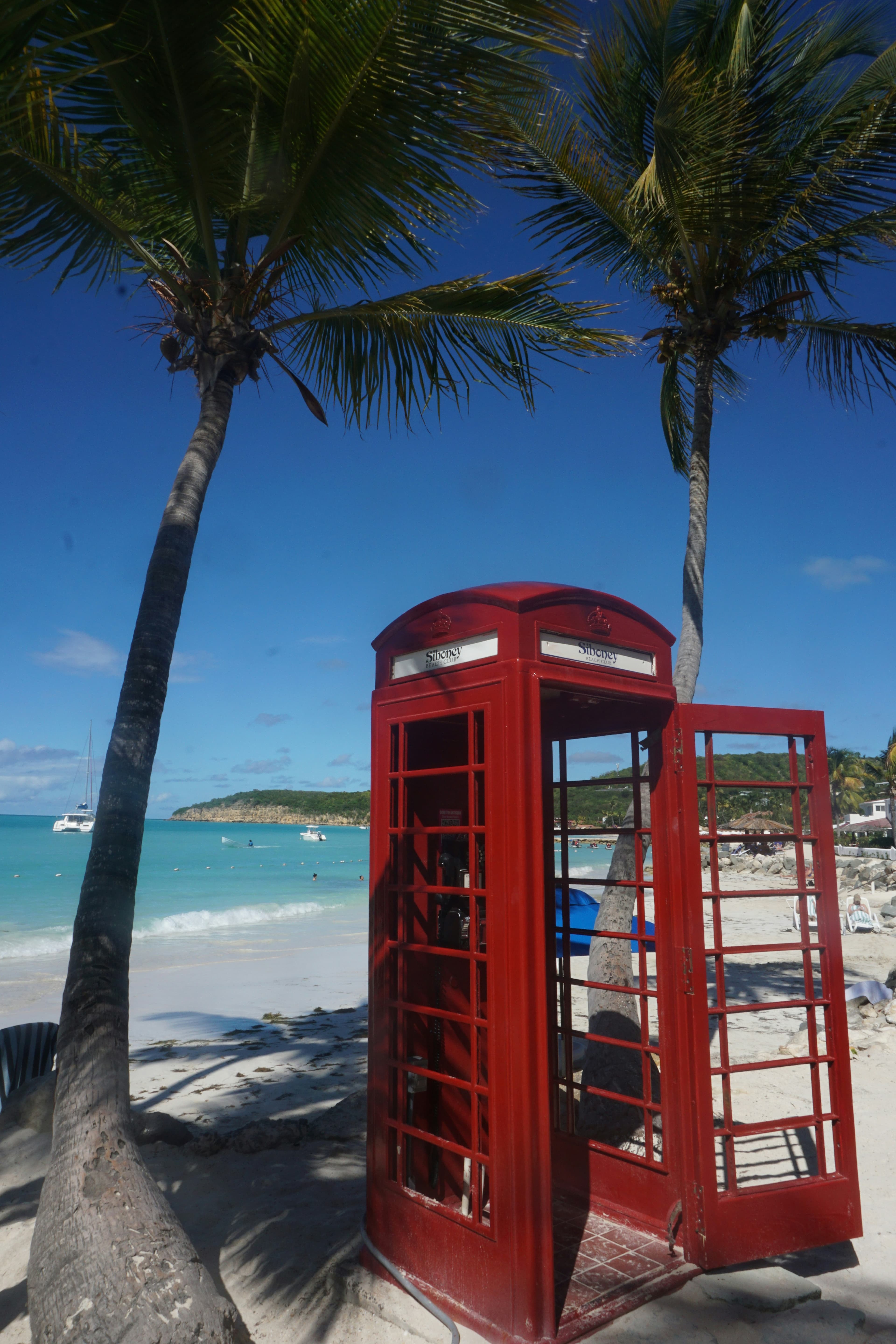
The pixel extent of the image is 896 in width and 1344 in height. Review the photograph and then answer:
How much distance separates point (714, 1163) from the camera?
360 centimetres

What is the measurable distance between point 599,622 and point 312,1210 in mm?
3405

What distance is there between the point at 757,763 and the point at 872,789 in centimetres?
1491

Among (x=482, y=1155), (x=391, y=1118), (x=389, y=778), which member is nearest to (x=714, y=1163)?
(x=482, y=1155)

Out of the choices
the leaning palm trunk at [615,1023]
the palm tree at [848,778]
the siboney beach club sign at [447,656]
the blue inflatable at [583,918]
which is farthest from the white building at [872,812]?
the siboney beach club sign at [447,656]

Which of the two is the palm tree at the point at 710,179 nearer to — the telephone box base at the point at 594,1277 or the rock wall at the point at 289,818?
the telephone box base at the point at 594,1277

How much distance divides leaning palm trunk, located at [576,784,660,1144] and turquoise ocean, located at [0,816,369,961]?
569 cm

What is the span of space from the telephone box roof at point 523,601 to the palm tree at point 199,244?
50.4 inches

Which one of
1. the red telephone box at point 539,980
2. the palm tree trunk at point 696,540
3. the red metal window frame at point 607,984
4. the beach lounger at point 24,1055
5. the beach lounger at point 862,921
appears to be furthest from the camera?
the beach lounger at point 862,921

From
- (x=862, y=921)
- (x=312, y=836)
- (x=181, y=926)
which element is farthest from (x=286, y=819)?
(x=862, y=921)

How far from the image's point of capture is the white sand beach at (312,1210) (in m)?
3.30

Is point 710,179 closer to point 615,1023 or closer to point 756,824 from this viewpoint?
point 615,1023

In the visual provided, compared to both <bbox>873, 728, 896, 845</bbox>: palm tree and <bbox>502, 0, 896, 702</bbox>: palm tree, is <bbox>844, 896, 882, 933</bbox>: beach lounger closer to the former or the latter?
<bbox>502, 0, 896, 702</bbox>: palm tree

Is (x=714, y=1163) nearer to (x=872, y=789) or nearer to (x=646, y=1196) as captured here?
(x=646, y=1196)

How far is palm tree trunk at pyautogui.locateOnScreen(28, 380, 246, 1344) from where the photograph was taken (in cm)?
281
